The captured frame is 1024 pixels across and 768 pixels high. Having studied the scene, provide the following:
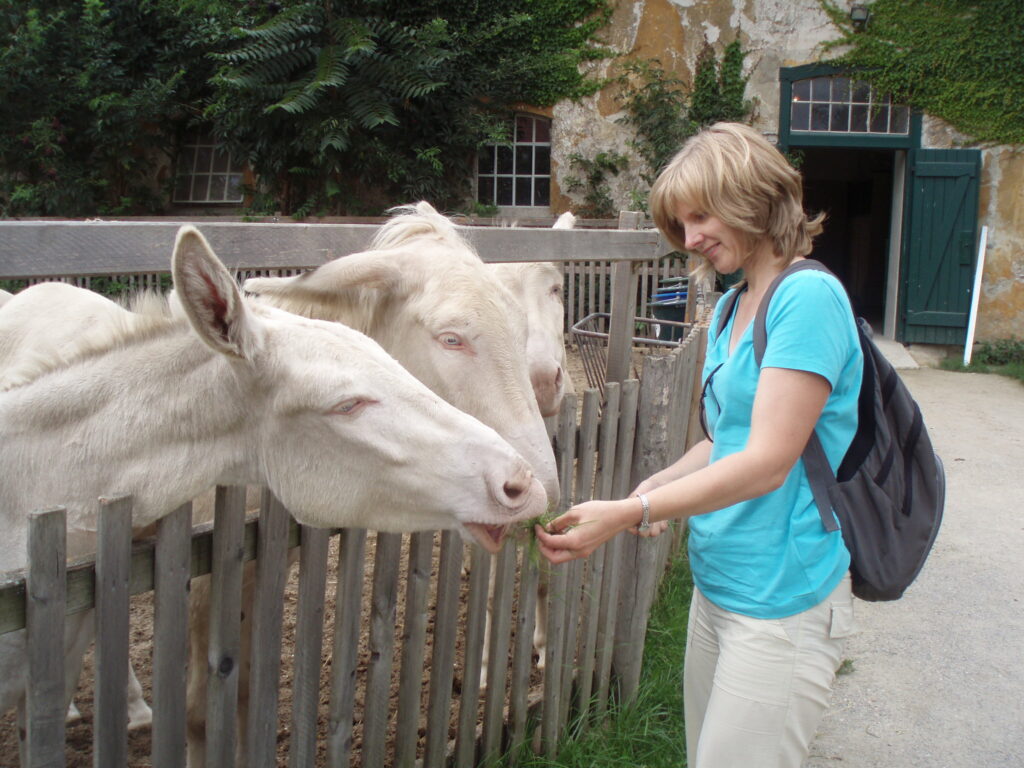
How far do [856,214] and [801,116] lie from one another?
774 centimetres

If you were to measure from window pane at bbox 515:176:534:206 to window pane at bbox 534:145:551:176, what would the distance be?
0.82ft

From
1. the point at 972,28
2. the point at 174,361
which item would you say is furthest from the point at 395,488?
the point at 972,28

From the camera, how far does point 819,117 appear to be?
42.2 feet

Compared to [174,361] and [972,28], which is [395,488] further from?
[972,28]

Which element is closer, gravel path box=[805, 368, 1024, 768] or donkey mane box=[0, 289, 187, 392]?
donkey mane box=[0, 289, 187, 392]

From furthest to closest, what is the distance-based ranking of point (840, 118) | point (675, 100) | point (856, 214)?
point (856, 214)
point (675, 100)
point (840, 118)

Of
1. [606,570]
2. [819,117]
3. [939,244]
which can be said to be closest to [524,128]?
[819,117]

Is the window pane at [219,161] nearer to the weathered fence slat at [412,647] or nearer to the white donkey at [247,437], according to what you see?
the weathered fence slat at [412,647]

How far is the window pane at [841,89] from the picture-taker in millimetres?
12734

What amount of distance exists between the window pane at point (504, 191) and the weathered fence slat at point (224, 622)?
12741mm

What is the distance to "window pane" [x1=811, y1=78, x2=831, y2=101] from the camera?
1272 cm

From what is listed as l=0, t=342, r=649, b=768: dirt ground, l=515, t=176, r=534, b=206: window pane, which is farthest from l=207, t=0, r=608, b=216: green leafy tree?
l=0, t=342, r=649, b=768: dirt ground

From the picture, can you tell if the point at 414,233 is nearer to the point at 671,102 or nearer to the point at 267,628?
the point at 267,628

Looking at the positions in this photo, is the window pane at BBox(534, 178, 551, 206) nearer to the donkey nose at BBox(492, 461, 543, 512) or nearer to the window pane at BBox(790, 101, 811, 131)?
the window pane at BBox(790, 101, 811, 131)
